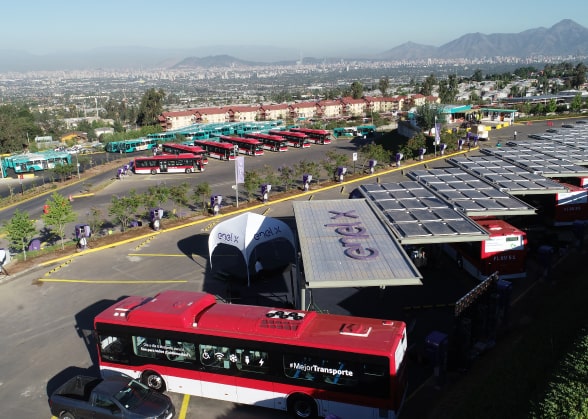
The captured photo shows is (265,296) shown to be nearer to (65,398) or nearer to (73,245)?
(65,398)

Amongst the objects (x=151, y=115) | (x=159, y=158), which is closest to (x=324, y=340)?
(x=159, y=158)

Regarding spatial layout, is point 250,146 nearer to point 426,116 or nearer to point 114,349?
point 426,116

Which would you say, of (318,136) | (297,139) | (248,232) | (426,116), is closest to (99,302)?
(248,232)

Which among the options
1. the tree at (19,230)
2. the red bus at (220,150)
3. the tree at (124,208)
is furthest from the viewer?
the red bus at (220,150)

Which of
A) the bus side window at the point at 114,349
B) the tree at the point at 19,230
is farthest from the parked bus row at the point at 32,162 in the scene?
the bus side window at the point at 114,349

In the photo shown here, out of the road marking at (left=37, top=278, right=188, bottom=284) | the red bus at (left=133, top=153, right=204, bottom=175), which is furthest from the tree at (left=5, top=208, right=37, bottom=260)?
the red bus at (left=133, top=153, right=204, bottom=175)

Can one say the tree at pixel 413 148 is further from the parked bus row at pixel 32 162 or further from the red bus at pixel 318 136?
the parked bus row at pixel 32 162
